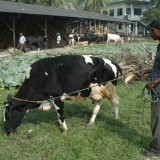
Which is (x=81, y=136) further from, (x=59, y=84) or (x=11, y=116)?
(x=11, y=116)

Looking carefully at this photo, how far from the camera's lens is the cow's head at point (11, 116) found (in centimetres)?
679

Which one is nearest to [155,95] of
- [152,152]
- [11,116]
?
[152,152]

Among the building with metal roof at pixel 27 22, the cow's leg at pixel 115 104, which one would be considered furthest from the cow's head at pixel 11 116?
the building with metal roof at pixel 27 22

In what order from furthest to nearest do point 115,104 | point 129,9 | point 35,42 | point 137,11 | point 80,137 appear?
point 137,11
point 129,9
point 35,42
point 115,104
point 80,137

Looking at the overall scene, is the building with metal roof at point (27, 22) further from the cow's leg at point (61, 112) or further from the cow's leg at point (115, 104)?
the cow's leg at point (61, 112)

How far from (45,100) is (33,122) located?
1024 mm

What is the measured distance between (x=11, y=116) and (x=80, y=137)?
1353 millimetres

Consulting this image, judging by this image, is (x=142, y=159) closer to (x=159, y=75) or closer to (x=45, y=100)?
(x=159, y=75)

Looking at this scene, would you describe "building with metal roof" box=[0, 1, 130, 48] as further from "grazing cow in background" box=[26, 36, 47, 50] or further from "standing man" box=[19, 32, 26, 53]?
"grazing cow in background" box=[26, 36, 47, 50]

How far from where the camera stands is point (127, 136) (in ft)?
22.3

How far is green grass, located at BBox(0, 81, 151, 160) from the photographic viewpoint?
5938 millimetres

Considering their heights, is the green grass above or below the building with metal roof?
below

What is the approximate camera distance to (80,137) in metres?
6.71

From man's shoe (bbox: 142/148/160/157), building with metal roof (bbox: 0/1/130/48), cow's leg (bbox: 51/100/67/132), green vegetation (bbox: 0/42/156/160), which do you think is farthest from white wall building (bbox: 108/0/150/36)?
man's shoe (bbox: 142/148/160/157)
